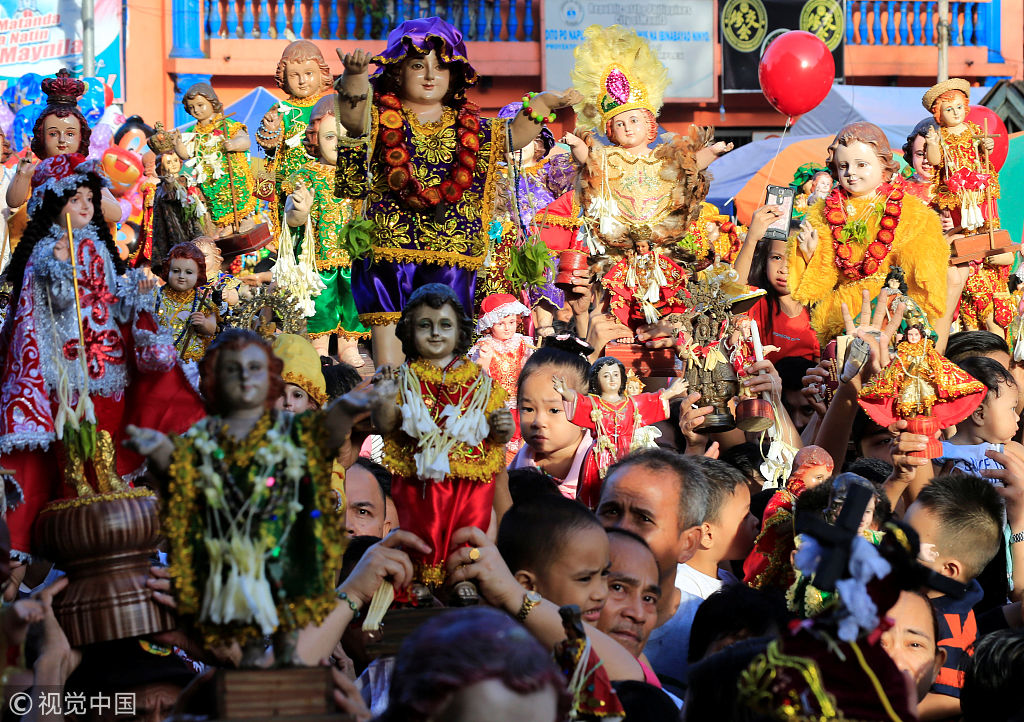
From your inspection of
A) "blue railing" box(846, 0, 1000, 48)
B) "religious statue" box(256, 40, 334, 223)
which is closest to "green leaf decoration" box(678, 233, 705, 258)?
"religious statue" box(256, 40, 334, 223)

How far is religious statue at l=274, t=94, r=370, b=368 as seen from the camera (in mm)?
8289

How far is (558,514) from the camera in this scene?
144 inches

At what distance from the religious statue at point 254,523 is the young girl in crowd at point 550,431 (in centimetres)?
290

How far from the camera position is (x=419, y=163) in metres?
5.33

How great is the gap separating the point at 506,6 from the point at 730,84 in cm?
321

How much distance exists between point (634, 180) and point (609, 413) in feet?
7.40

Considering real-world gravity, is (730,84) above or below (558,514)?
above

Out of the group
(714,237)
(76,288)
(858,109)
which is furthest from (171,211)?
(858,109)

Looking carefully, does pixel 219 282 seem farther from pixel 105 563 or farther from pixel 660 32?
pixel 660 32

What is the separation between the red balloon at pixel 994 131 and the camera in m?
8.71

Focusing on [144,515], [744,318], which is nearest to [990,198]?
[744,318]

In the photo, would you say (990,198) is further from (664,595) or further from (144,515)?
(144,515)

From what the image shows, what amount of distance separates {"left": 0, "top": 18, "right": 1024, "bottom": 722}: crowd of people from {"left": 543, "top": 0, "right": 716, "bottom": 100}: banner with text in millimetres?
9299

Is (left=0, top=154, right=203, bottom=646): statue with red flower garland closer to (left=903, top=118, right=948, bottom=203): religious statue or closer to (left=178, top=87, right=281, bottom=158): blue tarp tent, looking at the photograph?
(left=903, top=118, right=948, bottom=203): religious statue
